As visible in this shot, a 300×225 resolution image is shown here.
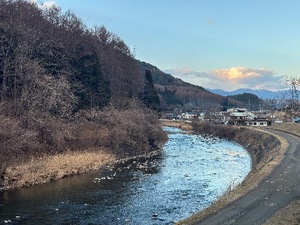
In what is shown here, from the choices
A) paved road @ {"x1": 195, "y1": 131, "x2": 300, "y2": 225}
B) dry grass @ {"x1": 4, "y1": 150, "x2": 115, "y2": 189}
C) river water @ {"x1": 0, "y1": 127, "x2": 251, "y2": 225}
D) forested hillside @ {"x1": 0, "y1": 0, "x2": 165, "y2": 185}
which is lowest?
river water @ {"x1": 0, "y1": 127, "x2": 251, "y2": 225}

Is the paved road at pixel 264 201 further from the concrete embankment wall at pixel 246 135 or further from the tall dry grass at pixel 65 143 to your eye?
the concrete embankment wall at pixel 246 135

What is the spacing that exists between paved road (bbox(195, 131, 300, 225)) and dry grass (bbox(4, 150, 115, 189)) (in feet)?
54.1

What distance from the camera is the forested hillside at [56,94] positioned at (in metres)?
34.7

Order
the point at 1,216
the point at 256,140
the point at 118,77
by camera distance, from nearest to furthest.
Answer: the point at 1,216 → the point at 256,140 → the point at 118,77

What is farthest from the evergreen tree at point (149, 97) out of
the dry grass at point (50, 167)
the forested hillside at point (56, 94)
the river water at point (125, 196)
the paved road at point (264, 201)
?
the paved road at point (264, 201)

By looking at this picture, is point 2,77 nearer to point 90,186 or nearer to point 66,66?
point 66,66

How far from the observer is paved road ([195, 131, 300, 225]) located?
16.6 m

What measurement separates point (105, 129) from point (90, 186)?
18.9m

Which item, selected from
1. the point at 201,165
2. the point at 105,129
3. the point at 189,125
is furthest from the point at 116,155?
the point at 189,125

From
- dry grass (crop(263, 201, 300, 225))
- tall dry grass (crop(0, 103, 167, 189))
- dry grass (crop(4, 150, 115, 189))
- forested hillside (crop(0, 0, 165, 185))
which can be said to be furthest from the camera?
forested hillside (crop(0, 0, 165, 185))

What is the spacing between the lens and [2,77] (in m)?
40.9

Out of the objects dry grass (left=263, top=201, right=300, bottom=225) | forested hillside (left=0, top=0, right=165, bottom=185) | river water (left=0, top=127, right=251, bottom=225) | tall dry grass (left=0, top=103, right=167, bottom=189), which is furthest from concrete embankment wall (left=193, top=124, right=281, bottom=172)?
dry grass (left=263, top=201, right=300, bottom=225)

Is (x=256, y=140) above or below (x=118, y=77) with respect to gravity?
below

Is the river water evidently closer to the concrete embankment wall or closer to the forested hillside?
the forested hillside
